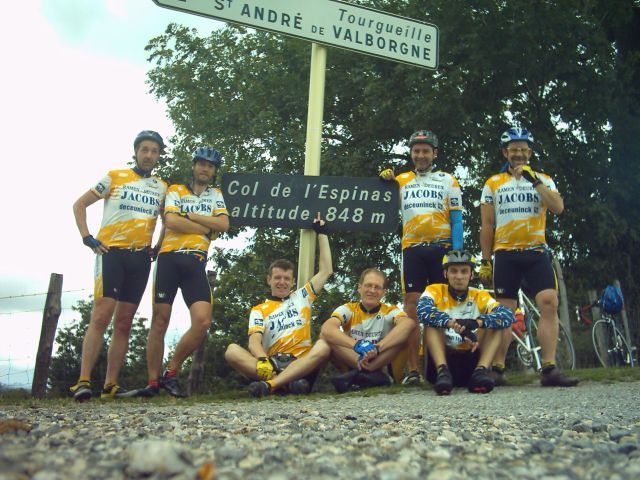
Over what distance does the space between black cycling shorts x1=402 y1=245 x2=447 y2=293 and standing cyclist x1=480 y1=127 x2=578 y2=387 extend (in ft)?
1.32

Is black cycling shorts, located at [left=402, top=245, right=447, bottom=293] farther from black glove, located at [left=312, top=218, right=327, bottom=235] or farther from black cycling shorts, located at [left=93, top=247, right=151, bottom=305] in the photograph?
black cycling shorts, located at [left=93, top=247, right=151, bottom=305]

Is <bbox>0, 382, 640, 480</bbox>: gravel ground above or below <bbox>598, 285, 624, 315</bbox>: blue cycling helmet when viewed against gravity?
below

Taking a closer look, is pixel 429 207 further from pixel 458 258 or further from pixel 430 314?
pixel 430 314

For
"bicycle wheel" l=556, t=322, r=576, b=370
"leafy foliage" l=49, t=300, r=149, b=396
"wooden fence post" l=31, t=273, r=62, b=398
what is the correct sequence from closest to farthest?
"wooden fence post" l=31, t=273, r=62, b=398, "bicycle wheel" l=556, t=322, r=576, b=370, "leafy foliage" l=49, t=300, r=149, b=396

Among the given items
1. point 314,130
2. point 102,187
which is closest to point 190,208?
point 102,187

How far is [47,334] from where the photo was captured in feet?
26.0

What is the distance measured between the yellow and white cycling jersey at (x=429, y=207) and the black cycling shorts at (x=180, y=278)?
1.87 m

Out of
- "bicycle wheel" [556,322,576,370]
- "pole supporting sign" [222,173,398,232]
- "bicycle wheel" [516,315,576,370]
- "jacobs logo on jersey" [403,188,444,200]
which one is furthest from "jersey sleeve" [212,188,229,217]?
"bicycle wheel" [556,322,576,370]

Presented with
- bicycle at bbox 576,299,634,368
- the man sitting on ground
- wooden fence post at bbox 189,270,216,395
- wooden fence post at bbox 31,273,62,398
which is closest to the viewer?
the man sitting on ground

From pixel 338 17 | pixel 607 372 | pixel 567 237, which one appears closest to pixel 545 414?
pixel 607 372

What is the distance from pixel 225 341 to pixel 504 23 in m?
11.1

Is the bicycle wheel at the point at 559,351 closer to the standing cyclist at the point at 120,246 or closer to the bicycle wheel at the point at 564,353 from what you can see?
the bicycle wheel at the point at 564,353

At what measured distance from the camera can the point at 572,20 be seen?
12062mm

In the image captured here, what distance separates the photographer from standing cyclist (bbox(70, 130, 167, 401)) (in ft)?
18.3
